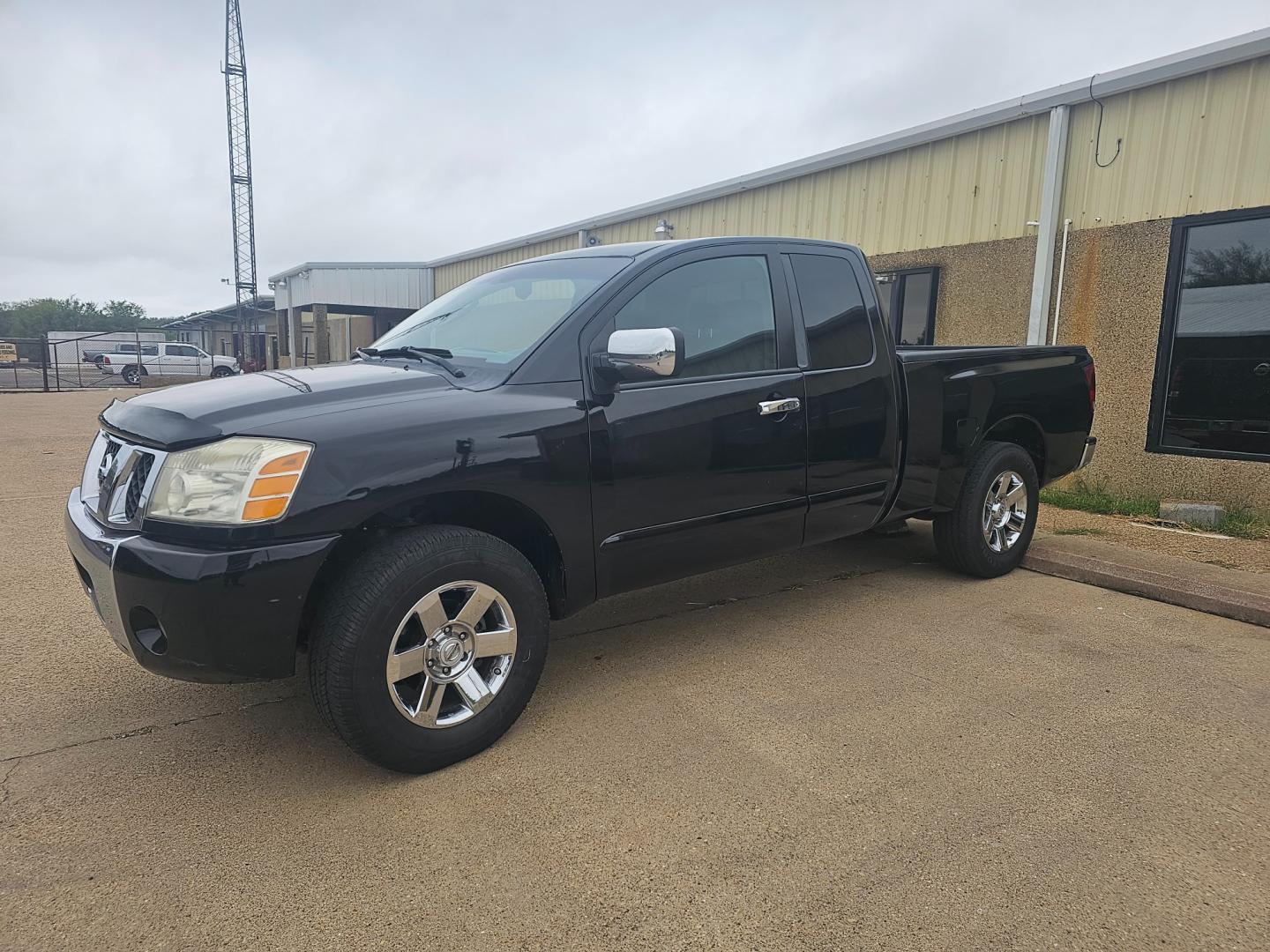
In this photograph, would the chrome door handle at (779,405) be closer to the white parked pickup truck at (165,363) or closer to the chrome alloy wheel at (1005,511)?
the chrome alloy wheel at (1005,511)

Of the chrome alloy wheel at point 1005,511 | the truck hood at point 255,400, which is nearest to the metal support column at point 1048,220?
the chrome alloy wheel at point 1005,511

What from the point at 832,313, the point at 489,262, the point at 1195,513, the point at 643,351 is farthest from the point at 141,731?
the point at 489,262

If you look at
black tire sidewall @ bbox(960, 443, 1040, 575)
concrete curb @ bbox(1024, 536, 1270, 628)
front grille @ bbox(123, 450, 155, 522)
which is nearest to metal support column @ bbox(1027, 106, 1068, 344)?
→ concrete curb @ bbox(1024, 536, 1270, 628)

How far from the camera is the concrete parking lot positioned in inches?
83.0

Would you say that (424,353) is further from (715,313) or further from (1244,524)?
(1244,524)

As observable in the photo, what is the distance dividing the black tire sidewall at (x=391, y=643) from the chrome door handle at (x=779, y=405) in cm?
135

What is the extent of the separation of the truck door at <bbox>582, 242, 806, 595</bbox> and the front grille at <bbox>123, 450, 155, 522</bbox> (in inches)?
58.8

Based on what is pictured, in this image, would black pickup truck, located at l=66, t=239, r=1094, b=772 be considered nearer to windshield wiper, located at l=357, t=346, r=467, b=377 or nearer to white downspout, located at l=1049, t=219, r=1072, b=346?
windshield wiper, located at l=357, t=346, r=467, b=377

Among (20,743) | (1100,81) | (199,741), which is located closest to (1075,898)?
(199,741)

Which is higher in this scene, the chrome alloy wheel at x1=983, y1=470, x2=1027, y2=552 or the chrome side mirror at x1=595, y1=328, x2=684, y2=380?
the chrome side mirror at x1=595, y1=328, x2=684, y2=380

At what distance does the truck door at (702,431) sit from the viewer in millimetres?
3260

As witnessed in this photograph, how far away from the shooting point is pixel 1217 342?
21.5ft

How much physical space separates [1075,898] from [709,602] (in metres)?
2.63

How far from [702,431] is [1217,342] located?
5.41m
